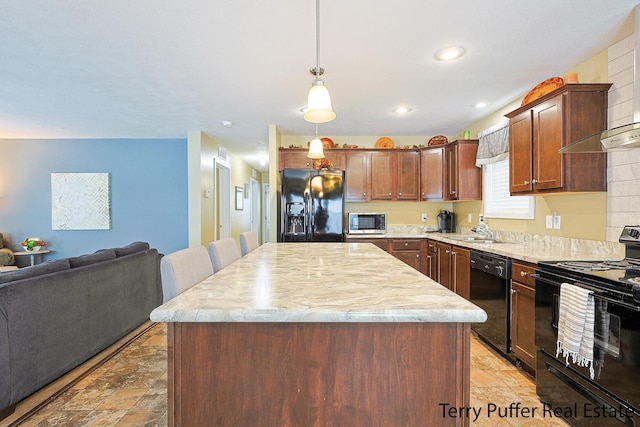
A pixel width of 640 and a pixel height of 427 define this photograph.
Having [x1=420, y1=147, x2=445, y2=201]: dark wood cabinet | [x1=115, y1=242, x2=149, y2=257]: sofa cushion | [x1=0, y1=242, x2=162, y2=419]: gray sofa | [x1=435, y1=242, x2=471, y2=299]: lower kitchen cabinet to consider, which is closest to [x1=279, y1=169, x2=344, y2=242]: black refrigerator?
[x1=435, y1=242, x2=471, y2=299]: lower kitchen cabinet

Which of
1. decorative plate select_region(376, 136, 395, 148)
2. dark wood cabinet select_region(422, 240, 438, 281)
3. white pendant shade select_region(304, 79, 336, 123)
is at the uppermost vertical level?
decorative plate select_region(376, 136, 395, 148)

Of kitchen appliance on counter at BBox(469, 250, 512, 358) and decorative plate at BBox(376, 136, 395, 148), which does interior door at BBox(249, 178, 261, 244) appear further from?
kitchen appliance on counter at BBox(469, 250, 512, 358)

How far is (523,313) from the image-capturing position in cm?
239

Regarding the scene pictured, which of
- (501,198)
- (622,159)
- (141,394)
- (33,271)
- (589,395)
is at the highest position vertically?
(622,159)

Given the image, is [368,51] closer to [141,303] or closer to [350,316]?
[350,316]

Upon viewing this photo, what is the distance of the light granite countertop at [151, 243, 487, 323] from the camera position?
3.10 feet

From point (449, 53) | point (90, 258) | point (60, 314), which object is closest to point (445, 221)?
point (449, 53)

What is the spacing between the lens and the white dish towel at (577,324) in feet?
5.37

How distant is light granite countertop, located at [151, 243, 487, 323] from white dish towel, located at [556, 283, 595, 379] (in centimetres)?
91

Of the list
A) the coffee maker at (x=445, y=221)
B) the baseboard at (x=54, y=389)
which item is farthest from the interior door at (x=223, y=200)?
the coffee maker at (x=445, y=221)

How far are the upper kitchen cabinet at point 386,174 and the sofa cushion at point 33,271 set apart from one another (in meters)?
3.47

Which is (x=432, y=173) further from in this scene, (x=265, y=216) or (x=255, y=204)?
(x=265, y=216)

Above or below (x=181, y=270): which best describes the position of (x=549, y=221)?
above

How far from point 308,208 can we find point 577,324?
3.15m
